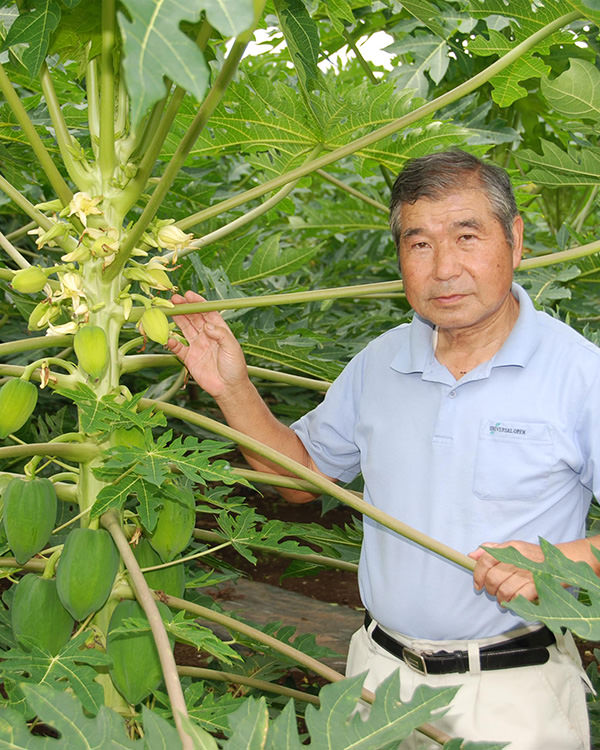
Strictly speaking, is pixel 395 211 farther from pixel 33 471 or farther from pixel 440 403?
pixel 33 471

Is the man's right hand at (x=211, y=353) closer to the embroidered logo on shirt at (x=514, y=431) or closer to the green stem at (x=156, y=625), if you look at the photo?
the green stem at (x=156, y=625)

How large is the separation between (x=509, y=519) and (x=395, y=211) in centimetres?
66

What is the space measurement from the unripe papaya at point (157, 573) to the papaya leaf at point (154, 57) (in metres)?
1.07

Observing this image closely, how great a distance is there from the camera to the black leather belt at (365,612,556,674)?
1786mm

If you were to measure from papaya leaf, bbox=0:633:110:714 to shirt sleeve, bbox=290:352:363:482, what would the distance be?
809 millimetres

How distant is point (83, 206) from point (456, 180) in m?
0.71

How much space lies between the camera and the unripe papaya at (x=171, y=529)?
5.36 ft

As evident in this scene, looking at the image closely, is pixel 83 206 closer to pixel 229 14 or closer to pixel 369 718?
pixel 229 14

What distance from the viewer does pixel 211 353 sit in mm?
2025

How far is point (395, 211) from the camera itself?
1921 mm

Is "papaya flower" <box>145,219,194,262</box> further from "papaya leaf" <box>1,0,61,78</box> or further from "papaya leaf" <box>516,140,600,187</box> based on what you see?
"papaya leaf" <box>516,140,600,187</box>

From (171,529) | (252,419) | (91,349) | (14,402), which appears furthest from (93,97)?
(171,529)

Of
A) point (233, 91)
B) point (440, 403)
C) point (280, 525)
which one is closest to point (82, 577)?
point (280, 525)

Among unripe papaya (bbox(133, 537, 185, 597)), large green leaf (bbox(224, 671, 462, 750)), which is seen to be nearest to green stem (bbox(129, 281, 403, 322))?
unripe papaya (bbox(133, 537, 185, 597))
